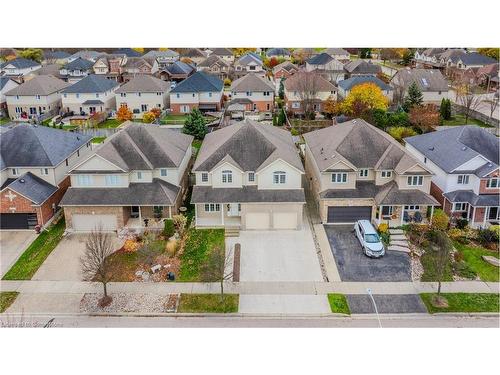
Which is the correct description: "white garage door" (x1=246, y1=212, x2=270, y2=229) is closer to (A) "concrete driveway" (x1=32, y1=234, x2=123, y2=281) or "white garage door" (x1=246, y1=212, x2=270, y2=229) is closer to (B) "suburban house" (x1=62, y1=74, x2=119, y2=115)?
(A) "concrete driveway" (x1=32, y1=234, x2=123, y2=281)

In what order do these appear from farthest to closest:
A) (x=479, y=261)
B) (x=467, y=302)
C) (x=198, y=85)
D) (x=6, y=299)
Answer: (x=198, y=85), (x=479, y=261), (x=6, y=299), (x=467, y=302)

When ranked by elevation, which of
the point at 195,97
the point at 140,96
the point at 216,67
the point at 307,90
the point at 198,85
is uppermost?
the point at 216,67

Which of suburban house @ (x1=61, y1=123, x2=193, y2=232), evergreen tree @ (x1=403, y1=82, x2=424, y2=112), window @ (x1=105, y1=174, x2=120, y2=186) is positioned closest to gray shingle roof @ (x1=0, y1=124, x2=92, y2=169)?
suburban house @ (x1=61, y1=123, x2=193, y2=232)

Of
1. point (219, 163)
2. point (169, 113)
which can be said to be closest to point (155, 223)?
point (219, 163)

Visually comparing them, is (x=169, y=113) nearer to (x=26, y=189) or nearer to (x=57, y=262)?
(x=26, y=189)

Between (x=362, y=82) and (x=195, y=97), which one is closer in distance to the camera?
→ (x=362, y=82)

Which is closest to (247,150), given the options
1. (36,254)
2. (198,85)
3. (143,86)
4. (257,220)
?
(257,220)

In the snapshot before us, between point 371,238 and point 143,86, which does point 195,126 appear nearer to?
point 143,86

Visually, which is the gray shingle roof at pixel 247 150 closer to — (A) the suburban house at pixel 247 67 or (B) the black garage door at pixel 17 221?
(B) the black garage door at pixel 17 221
